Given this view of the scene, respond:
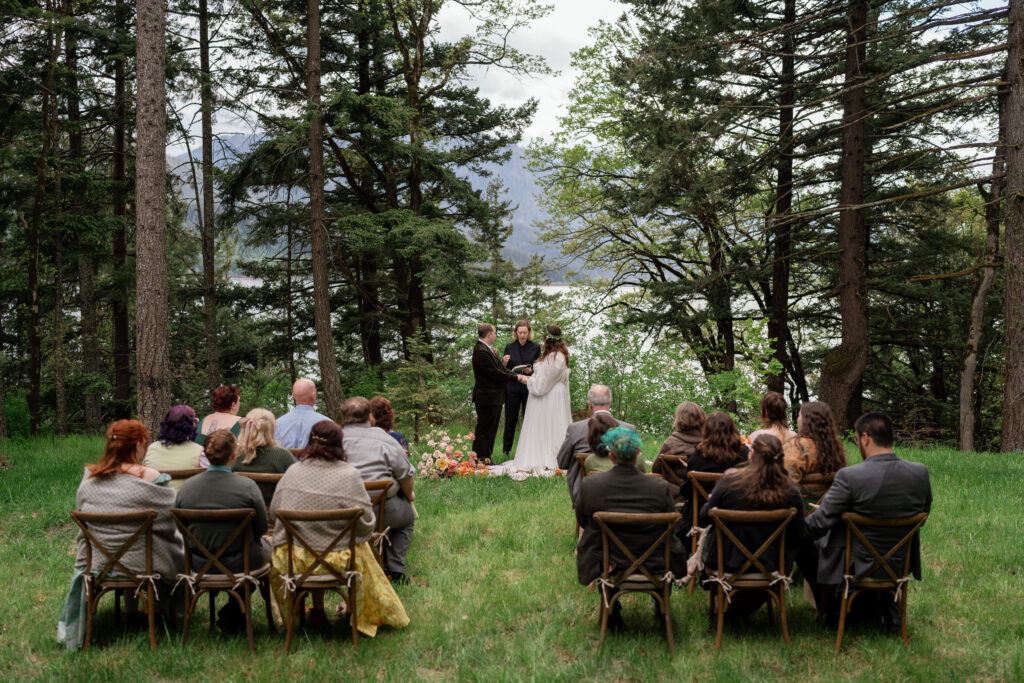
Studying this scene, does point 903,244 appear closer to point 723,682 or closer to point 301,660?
point 723,682

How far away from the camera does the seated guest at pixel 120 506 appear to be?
504 cm

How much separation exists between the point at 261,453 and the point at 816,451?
4.19 metres

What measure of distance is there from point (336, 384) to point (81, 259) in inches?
301

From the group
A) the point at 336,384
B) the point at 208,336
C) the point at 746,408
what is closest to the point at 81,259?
the point at 208,336

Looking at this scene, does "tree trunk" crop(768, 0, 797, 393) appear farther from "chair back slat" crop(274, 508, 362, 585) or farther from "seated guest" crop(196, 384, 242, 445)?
"chair back slat" crop(274, 508, 362, 585)

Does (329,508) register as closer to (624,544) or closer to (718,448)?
(624,544)

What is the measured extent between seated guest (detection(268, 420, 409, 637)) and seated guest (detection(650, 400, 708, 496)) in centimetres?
254

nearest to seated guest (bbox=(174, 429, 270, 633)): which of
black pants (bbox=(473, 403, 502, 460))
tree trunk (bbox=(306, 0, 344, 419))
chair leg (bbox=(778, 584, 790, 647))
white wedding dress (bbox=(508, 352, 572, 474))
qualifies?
chair leg (bbox=(778, 584, 790, 647))

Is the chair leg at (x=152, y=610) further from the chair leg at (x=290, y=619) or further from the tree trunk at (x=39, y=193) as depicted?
the tree trunk at (x=39, y=193)

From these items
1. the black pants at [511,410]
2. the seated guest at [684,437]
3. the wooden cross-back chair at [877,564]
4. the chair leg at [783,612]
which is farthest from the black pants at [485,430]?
the wooden cross-back chair at [877,564]

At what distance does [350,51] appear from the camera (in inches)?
802

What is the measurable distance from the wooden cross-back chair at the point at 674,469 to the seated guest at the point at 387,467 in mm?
2093

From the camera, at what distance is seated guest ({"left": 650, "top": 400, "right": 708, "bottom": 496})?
6425 mm

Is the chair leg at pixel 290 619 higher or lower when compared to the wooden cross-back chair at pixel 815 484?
lower
